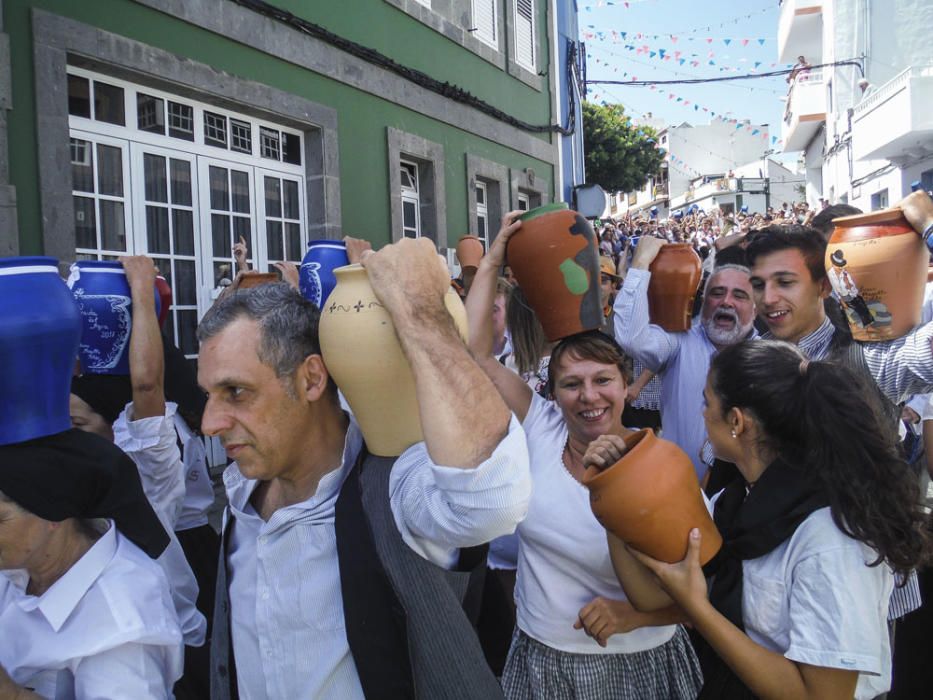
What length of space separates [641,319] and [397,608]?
5.57 ft

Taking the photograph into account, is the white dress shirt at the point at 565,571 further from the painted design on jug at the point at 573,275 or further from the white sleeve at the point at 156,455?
the white sleeve at the point at 156,455

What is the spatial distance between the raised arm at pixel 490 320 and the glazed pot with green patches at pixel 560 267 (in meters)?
0.11

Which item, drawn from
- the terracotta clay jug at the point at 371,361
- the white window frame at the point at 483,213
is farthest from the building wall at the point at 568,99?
the terracotta clay jug at the point at 371,361

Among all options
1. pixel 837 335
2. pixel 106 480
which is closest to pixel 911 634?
pixel 837 335

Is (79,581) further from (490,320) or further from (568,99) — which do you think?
(568,99)

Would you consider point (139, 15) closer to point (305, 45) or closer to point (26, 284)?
point (305, 45)

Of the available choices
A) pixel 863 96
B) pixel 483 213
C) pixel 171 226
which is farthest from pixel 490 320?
pixel 863 96

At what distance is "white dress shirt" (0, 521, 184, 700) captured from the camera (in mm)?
1327

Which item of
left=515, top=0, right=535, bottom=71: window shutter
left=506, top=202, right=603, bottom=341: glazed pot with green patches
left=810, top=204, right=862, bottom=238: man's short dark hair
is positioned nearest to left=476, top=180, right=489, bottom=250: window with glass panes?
left=515, top=0, right=535, bottom=71: window shutter

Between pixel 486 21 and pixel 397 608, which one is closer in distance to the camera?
pixel 397 608

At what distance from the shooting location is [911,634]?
7.97ft

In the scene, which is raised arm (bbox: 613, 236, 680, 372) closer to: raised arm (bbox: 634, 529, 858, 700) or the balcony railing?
raised arm (bbox: 634, 529, 858, 700)

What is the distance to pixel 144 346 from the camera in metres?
2.03

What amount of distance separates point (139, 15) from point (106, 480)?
3.86 m
